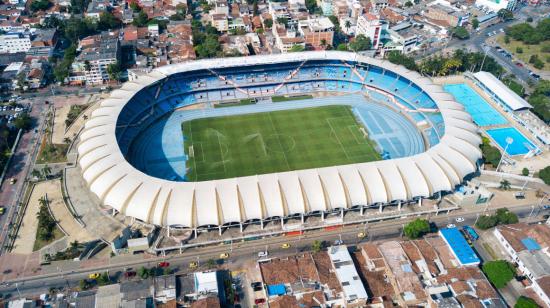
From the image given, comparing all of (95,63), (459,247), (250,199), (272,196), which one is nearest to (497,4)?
(459,247)

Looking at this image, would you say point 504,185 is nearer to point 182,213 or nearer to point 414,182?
point 414,182

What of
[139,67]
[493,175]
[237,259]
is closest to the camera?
[237,259]

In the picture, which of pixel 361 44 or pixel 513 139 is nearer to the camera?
pixel 513 139

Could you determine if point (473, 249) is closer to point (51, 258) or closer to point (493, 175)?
point (493, 175)

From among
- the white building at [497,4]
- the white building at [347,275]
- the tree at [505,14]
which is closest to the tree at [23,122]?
the white building at [347,275]

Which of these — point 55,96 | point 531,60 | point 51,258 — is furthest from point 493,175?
point 55,96

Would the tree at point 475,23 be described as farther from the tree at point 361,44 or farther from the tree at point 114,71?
the tree at point 114,71
